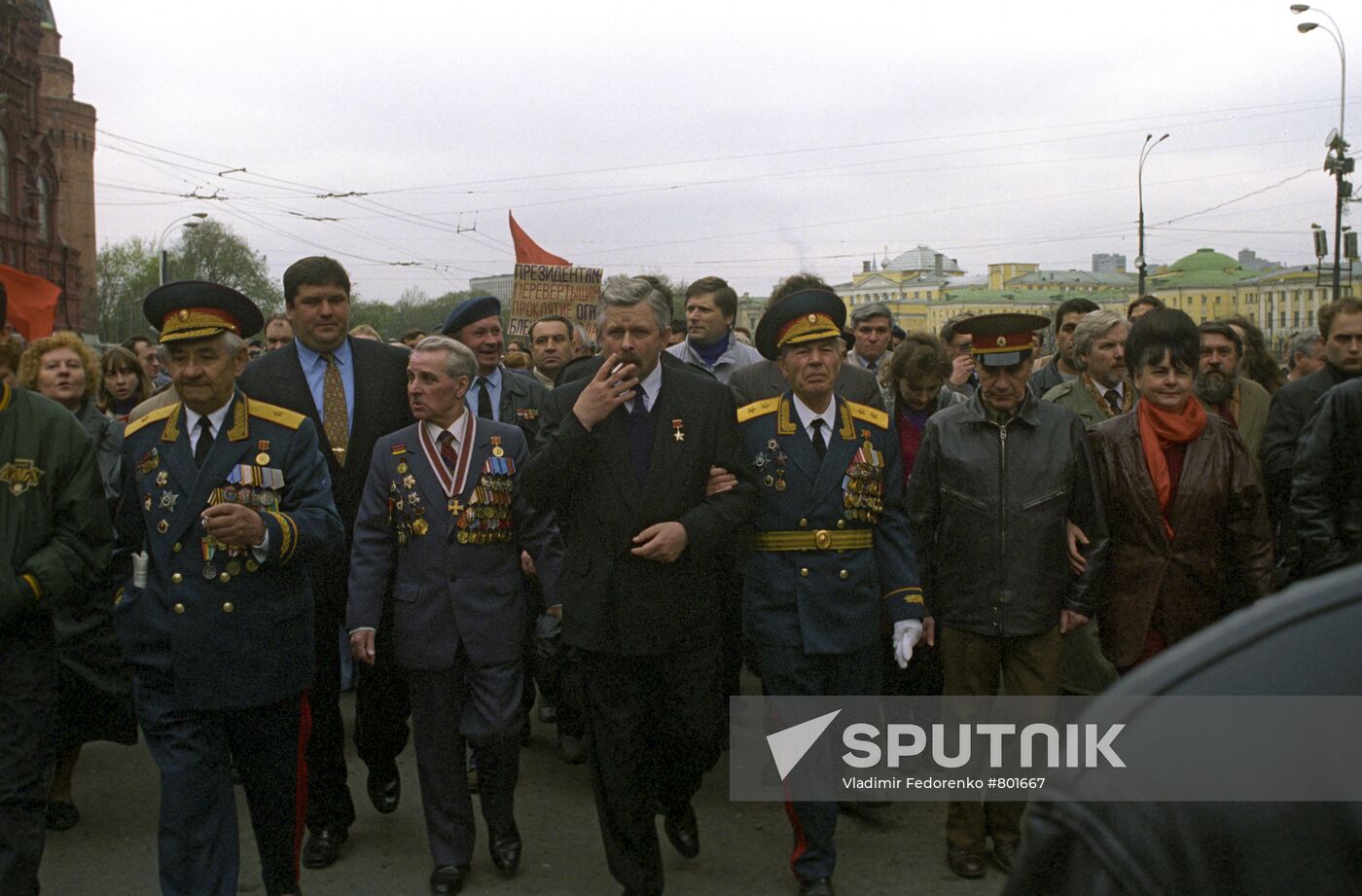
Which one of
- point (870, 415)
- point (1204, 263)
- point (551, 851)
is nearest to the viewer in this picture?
point (870, 415)

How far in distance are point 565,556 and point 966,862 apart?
2.01 m

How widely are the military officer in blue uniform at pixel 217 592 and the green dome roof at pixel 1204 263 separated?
386 feet

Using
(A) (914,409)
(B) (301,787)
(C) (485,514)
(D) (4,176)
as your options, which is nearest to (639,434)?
(C) (485,514)

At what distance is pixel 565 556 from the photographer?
4836 mm

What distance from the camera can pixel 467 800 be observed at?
5215 millimetres

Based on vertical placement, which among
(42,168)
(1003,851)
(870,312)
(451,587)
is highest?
(42,168)

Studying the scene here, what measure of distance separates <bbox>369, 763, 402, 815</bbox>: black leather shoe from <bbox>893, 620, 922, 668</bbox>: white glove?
233cm

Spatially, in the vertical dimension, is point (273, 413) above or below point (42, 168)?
below

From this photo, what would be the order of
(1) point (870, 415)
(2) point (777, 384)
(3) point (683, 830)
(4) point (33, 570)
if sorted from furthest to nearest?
(2) point (777, 384), (3) point (683, 830), (1) point (870, 415), (4) point (33, 570)

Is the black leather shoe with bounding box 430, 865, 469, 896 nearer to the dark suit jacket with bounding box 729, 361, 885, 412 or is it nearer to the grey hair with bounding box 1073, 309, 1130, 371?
the dark suit jacket with bounding box 729, 361, 885, 412

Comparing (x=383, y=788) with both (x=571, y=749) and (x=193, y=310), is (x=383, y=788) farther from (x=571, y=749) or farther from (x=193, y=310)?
(x=193, y=310)

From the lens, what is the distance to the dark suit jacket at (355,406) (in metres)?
5.52

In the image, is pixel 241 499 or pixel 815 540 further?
pixel 815 540

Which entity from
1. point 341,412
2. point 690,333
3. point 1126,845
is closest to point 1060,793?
point 1126,845
